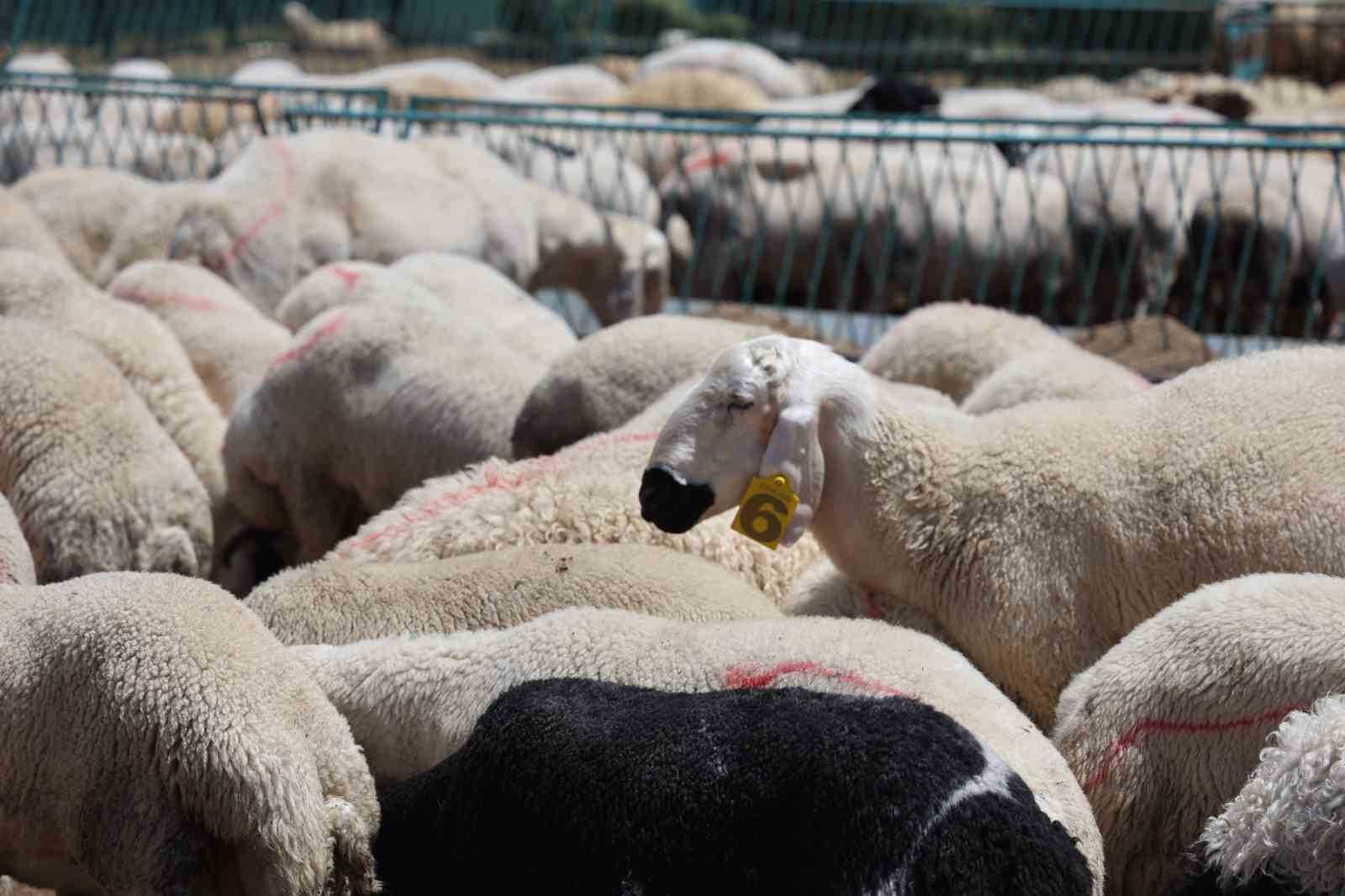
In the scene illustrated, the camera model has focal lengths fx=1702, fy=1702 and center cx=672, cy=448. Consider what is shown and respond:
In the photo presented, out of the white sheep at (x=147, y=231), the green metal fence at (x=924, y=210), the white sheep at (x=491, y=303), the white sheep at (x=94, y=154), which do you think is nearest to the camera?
the white sheep at (x=491, y=303)

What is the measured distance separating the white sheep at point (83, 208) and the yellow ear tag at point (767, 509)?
460cm

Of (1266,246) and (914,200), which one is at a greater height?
(1266,246)

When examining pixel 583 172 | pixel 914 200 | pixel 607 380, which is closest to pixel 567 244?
pixel 583 172

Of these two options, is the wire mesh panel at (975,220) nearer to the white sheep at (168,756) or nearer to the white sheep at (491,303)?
the white sheep at (491,303)

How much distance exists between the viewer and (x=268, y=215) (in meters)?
6.61

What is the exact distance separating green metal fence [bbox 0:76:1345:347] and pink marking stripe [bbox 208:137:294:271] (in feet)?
3.14

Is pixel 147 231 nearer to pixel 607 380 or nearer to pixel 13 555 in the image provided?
pixel 607 380

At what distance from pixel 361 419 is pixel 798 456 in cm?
208

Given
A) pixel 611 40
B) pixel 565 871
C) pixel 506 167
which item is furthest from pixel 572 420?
pixel 611 40

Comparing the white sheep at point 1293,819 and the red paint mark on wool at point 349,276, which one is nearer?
the white sheep at point 1293,819

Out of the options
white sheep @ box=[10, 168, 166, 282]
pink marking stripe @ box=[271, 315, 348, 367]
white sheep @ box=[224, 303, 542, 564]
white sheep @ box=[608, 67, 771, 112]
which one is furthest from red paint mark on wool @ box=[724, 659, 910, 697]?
white sheep @ box=[608, 67, 771, 112]

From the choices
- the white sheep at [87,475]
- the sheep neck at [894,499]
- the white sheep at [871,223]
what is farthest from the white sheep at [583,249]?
the sheep neck at [894,499]

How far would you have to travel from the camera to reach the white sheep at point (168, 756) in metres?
2.46

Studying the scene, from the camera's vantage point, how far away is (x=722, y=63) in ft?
56.6
